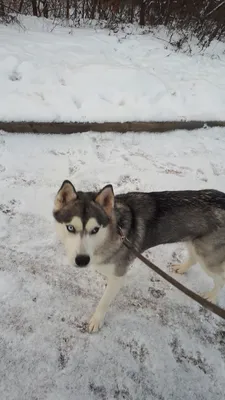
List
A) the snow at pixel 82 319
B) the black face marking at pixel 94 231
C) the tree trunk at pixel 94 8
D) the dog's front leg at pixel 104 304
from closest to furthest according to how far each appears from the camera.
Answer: the black face marking at pixel 94 231, the snow at pixel 82 319, the dog's front leg at pixel 104 304, the tree trunk at pixel 94 8

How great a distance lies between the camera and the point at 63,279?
11.3 feet

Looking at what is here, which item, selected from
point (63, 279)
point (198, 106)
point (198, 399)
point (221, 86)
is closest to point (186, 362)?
point (198, 399)

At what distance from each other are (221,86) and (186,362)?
5844 millimetres

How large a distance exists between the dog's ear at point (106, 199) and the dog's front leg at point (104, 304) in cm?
82

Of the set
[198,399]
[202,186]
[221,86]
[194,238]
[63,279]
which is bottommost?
[198,399]

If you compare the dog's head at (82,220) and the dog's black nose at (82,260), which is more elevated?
the dog's head at (82,220)

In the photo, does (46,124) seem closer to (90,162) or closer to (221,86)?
(90,162)

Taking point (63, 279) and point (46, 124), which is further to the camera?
point (46, 124)

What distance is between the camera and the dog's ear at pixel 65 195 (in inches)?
93.8

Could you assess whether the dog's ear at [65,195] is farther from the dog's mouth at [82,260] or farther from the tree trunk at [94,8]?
the tree trunk at [94,8]

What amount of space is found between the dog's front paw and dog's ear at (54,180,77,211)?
1.30 metres

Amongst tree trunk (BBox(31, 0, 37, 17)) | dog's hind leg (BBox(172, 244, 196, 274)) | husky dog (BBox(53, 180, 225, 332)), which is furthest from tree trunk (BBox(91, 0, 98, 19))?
dog's hind leg (BBox(172, 244, 196, 274))

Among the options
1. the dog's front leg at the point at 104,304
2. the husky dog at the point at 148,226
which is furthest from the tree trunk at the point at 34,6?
the dog's front leg at the point at 104,304

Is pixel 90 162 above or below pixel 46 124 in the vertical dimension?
below
